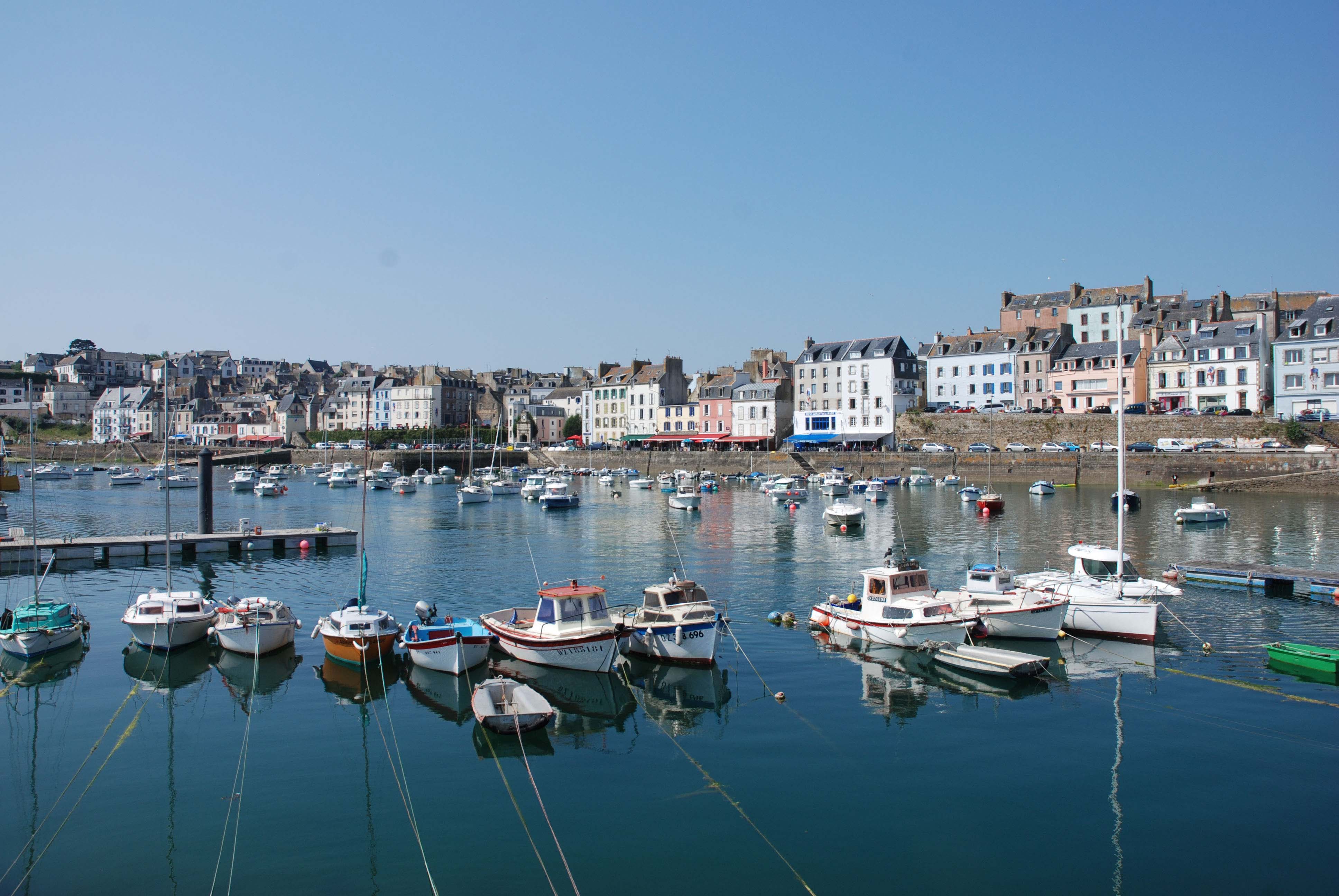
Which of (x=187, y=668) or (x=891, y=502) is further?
(x=891, y=502)

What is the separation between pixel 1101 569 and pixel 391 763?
72.7ft

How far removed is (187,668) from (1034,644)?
73.3 feet

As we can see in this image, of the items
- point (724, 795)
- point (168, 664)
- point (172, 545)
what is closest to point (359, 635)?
point (168, 664)

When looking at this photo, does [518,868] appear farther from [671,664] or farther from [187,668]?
[187,668]

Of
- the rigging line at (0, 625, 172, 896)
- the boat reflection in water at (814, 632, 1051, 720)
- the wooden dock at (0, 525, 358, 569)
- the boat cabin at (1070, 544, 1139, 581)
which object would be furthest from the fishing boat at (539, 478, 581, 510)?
the boat reflection in water at (814, 632, 1051, 720)

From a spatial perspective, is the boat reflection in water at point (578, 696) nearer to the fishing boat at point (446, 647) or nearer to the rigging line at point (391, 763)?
the fishing boat at point (446, 647)

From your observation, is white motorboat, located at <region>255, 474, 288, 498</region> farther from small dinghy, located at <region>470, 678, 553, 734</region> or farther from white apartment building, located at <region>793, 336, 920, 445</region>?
small dinghy, located at <region>470, 678, 553, 734</region>

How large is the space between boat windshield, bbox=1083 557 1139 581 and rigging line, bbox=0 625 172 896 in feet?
85.2

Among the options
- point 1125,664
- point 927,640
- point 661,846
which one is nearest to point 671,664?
point 927,640

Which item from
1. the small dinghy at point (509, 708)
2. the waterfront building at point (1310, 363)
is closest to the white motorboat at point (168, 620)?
the small dinghy at point (509, 708)

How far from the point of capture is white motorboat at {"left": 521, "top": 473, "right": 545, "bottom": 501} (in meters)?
75.2

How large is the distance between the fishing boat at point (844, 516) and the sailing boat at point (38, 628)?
3744 cm

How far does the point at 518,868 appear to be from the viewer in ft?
42.2

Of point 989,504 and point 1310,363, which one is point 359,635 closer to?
point 989,504
